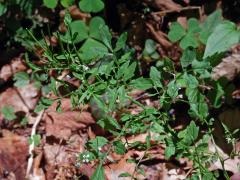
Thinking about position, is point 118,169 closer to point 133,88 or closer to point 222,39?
point 133,88

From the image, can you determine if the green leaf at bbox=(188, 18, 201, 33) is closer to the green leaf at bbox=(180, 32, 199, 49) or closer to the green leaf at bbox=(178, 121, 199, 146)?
the green leaf at bbox=(180, 32, 199, 49)

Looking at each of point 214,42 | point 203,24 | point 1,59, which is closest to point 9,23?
point 1,59

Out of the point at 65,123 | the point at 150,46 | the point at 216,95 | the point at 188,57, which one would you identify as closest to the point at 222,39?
the point at 188,57

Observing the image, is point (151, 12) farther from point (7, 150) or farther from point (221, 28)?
point (7, 150)

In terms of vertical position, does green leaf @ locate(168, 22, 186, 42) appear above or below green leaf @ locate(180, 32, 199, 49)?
above

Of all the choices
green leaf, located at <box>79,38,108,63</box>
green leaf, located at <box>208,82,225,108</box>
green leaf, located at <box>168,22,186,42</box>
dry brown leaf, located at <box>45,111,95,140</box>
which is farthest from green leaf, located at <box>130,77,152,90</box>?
dry brown leaf, located at <box>45,111,95,140</box>

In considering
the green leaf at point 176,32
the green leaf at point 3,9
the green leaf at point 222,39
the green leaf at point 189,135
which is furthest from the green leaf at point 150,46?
the green leaf at point 189,135
